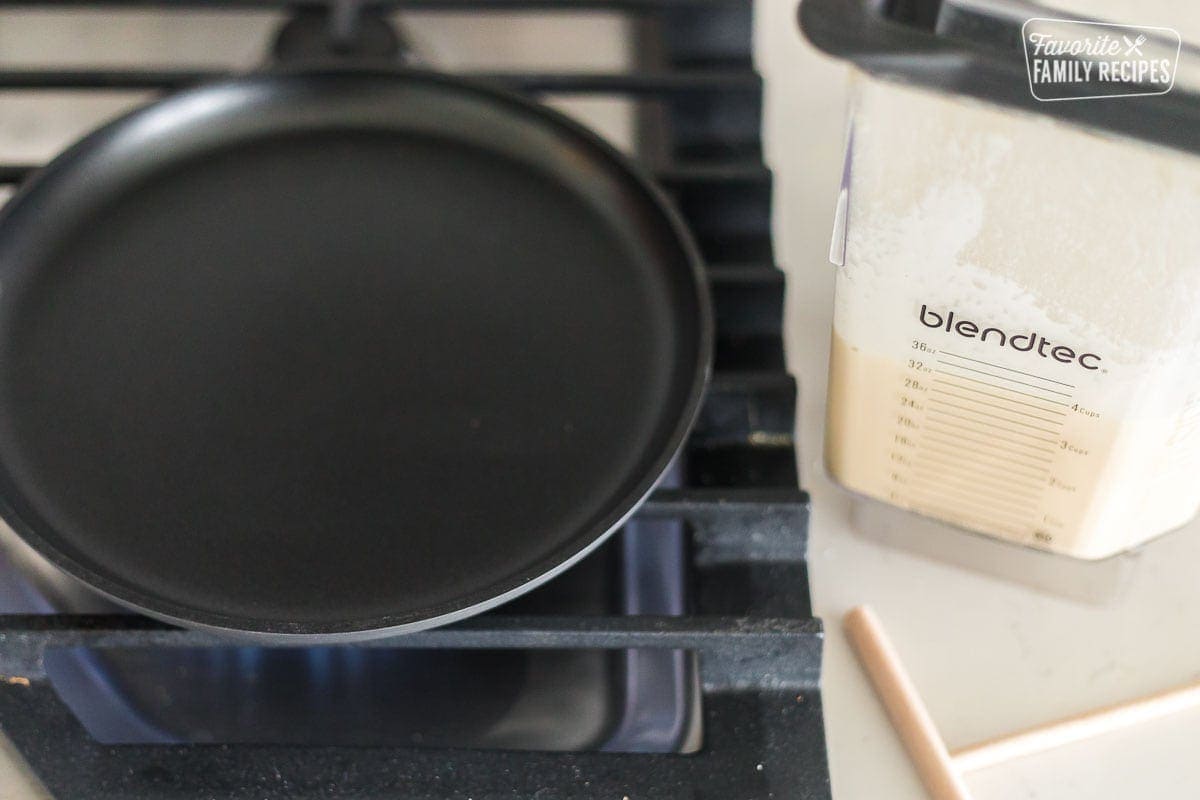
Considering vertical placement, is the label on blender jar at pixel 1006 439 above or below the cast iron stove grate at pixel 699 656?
above

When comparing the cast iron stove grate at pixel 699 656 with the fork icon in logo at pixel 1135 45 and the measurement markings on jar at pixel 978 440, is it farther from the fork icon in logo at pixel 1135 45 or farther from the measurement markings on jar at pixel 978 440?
the fork icon in logo at pixel 1135 45

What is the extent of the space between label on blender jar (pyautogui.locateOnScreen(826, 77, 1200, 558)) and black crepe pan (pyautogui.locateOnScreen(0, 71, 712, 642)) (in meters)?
0.09

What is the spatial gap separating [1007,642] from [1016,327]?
167 mm

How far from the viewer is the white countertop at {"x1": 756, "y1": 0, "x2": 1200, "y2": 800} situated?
17.3 inches

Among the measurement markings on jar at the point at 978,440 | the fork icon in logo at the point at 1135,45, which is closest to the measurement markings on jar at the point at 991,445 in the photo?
the measurement markings on jar at the point at 978,440

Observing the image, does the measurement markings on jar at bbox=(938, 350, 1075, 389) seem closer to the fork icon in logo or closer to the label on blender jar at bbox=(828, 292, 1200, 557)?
the label on blender jar at bbox=(828, 292, 1200, 557)

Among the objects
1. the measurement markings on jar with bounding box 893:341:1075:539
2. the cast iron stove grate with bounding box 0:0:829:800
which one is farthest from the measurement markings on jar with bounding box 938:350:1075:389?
the cast iron stove grate with bounding box 0:0:829:800

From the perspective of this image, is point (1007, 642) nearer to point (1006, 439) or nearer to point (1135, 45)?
point (1006, 439)

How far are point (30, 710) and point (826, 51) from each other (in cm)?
41

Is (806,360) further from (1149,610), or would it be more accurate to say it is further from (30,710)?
(30,710)

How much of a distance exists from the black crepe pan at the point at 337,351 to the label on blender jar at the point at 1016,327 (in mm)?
90

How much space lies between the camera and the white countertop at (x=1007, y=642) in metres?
0.44

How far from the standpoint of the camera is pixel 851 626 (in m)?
0.48

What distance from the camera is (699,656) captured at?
454 mm
